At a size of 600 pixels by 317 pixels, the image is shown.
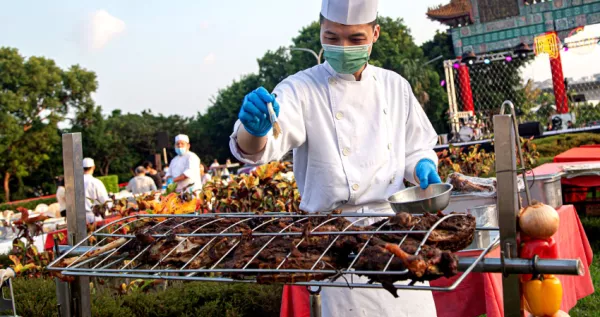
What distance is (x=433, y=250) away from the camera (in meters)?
1.57

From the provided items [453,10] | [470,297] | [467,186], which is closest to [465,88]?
[453,10]

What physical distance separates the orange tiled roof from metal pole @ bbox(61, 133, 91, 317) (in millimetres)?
35021

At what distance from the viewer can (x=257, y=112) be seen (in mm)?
2164

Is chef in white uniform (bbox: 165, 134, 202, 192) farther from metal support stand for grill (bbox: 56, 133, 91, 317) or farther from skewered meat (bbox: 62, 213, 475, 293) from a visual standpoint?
skewered meat (bbox: 62, 213, 475, 293)

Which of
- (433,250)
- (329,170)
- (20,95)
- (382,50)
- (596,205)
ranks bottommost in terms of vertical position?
(596,205)

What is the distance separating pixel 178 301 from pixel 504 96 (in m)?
39.0

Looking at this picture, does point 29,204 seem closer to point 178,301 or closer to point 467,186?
point 178,301

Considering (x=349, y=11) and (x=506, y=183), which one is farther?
(x=349, y=11)

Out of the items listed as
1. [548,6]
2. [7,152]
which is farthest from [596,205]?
[7,152]

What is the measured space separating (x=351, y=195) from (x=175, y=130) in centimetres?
4886

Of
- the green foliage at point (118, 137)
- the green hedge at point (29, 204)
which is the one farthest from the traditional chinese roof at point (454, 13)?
the green hedge at point (29, 204)

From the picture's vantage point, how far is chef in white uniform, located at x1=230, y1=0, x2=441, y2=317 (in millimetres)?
2465

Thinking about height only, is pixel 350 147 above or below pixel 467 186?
above

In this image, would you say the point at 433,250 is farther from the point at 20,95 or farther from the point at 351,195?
the point at 20,95
